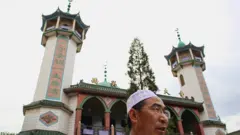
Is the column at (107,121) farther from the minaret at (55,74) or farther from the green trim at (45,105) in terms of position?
the green trim at (45,105)

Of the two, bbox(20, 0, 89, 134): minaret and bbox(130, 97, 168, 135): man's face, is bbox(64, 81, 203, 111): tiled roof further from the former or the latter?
bbox(130, 97, 168, 135): man's face

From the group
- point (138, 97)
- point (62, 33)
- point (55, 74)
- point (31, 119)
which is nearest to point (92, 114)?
point (55, 74)

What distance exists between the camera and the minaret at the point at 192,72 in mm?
18953

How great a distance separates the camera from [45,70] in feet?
52.4

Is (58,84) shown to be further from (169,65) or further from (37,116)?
(169,65)

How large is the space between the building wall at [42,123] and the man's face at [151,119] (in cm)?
1244

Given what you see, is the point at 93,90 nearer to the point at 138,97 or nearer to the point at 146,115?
the point at 138,97

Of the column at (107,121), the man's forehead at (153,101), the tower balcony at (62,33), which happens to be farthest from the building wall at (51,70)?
the man's forehead at (153,101)

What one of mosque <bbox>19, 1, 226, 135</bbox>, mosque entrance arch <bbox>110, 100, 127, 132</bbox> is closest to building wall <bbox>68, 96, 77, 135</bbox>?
mosque <bbox>19, 1, 226, 135</bbox>

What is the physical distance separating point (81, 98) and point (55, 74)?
294cm

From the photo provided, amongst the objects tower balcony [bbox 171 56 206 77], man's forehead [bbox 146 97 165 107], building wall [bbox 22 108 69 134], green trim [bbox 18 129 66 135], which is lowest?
man's forehead [bbox 146 97 165 107]

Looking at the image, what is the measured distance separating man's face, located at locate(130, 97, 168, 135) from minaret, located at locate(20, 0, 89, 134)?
12192 millimetres

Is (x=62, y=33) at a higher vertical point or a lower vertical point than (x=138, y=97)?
higher

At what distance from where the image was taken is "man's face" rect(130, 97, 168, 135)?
1.98 meters
